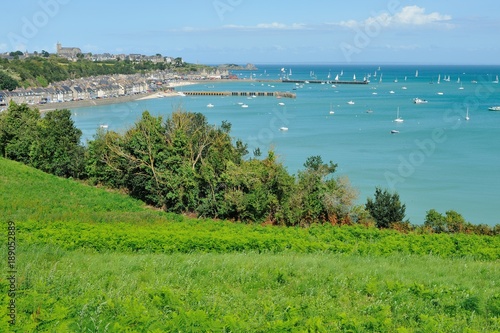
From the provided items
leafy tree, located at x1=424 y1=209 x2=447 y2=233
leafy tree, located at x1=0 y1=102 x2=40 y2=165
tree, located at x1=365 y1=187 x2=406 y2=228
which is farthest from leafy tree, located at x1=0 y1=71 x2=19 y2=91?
leafy tree, located at x1=424 y1=209 x2=447 y2=233

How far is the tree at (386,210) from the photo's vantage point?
52.1ft

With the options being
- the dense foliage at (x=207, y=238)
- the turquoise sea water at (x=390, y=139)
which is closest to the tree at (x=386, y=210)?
the dense foliage at (x=207, y=238)

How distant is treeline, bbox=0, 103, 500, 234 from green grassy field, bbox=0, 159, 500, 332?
3.91 meters

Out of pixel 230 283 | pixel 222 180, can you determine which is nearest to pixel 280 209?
pixel 222 180

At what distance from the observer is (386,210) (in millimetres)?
15914

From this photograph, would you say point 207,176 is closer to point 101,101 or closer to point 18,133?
point 18,133

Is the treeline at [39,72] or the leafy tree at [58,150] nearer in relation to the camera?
the leafy tree at [58,150]

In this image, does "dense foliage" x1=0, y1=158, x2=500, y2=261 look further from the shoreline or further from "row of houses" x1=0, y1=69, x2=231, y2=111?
the shoreline

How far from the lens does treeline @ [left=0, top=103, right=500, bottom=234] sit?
15578 millimetres

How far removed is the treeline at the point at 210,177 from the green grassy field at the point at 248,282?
3.91 meters

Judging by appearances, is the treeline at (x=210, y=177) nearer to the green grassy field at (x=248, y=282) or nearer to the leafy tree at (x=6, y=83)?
the green grassy field at (x=248, y=282)

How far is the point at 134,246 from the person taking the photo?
9.70 m

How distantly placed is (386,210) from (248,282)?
10.1 metres

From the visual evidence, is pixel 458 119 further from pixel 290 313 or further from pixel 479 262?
pixel 290 313
